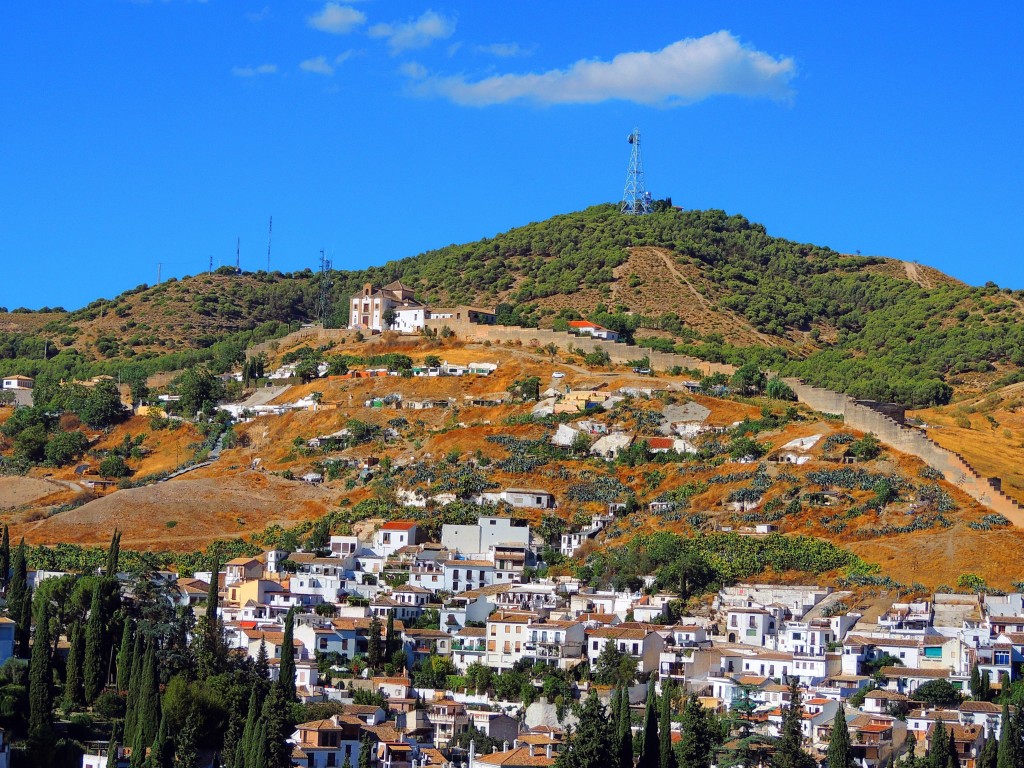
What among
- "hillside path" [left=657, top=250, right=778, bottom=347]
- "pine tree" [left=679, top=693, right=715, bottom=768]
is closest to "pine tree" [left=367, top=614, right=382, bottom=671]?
"pine tree" [left=679, top=693, right=715, bottom=768]

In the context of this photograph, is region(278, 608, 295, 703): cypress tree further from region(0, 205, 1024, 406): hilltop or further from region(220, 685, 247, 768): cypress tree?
region(0, 205, 1024, 406): hilltop

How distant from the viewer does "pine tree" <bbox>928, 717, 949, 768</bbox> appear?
169ft

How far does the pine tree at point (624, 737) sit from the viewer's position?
52000mm

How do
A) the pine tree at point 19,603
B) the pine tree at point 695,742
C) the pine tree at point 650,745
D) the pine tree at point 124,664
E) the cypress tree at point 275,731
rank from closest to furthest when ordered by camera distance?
the pine tree at point 650,745
the cypress tree at point 275,731
the pine tree at point 695,742
the pine tree at point 124,664
the pine tree at point 19,603

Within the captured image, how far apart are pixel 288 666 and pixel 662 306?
2729 inches

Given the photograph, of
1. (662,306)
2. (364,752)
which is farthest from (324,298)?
(364,752)

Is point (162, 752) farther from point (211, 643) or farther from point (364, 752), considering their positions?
point (211, 643)

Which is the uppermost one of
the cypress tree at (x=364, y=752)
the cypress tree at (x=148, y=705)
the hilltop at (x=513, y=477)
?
the hilltop at (x=513, y=477)

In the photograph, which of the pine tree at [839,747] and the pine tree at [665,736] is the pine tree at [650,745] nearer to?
the pine tree at [665,736]

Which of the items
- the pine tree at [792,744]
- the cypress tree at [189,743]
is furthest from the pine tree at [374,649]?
the pine tree at [792,744]

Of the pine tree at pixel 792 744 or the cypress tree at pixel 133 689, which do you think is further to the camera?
the cypress tree at pixel 133 689

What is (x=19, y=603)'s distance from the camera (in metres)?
62.1

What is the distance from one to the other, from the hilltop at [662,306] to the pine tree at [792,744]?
1975 inches

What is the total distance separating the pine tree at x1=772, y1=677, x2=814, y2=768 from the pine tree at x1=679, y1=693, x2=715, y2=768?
186cm
